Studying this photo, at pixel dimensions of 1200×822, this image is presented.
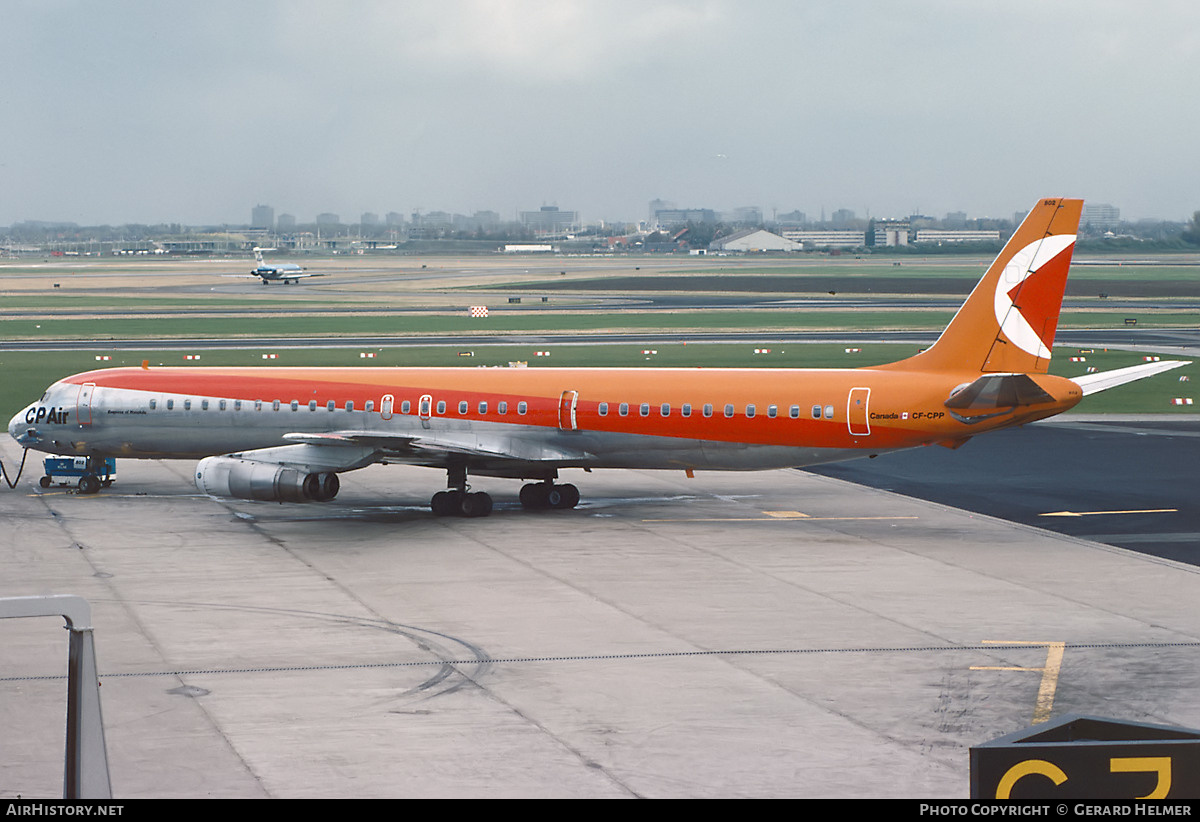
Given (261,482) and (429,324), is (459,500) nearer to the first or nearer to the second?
(261,482)

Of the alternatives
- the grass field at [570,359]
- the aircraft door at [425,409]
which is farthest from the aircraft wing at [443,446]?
the grass field at [570,359]

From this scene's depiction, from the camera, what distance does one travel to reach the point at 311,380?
43625 millimetres

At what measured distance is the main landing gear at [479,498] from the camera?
40.9 metres

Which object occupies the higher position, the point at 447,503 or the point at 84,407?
the point at 84,407

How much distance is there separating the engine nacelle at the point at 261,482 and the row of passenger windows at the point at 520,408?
3.94 m

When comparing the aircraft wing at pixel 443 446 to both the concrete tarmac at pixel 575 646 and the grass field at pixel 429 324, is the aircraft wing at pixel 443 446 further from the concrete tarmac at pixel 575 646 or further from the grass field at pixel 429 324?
the grass field at pixel 429 324

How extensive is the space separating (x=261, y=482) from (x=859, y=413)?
49.9 feet

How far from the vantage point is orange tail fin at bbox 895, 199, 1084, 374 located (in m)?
37.8

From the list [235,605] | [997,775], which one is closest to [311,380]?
[235,605]

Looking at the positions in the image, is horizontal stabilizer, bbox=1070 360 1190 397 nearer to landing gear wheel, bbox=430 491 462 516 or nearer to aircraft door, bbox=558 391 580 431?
aircraft door, bbox=558 391 580 431

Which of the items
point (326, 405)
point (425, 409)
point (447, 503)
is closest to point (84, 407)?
point (326, 405)

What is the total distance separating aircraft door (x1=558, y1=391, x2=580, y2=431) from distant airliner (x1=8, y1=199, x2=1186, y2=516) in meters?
0.04

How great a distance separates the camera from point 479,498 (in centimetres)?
4088

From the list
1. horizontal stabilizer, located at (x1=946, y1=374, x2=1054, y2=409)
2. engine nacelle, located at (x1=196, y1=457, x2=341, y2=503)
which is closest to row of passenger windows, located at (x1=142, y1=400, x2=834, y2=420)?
horizontal stabilizer, located at (x1=946, y1=374, x2=1054, y2=409)
